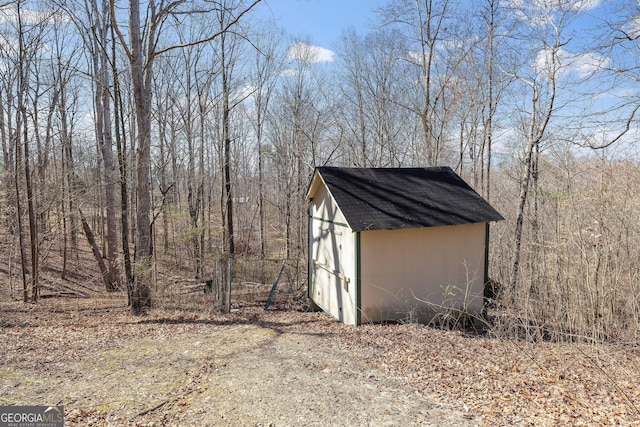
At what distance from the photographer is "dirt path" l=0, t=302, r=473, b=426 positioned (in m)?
4.23

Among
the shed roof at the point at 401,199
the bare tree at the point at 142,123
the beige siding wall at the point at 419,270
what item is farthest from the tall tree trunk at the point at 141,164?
the beige siding wall at the point at 419,270

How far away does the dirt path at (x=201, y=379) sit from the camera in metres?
4.23

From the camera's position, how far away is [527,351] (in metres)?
6.01

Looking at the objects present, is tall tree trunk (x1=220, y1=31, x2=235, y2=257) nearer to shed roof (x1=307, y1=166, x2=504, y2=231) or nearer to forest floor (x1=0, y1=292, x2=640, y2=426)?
shed roof (x1=307, y1=166, x2=504, y2=231)

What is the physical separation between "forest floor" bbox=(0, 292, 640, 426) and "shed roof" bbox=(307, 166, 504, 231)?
220 centimetres

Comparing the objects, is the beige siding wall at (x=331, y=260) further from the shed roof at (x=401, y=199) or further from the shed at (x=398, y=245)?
the shed roof at (x=401, y=199)

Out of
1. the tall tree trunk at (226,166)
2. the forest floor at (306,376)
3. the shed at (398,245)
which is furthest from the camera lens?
the tall tree trunk at (226,166)

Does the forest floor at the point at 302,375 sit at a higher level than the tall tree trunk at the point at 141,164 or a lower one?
lower

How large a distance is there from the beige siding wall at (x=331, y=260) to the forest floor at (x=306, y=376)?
87 cm

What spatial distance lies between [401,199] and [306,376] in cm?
477

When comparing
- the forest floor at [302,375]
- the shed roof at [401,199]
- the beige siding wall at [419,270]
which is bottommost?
the forest floor at [302,375]

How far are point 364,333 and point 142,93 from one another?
682 centimetres

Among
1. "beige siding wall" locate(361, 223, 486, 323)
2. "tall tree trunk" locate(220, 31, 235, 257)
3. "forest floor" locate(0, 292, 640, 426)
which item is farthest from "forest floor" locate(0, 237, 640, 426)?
"tall tree trunk" locate(220, 31, 235, 257)

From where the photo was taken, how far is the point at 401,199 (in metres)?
8.84
